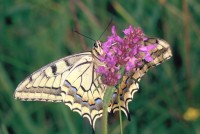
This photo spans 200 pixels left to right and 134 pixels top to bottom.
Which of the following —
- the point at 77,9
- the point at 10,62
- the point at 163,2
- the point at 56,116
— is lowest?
the point at 56,116

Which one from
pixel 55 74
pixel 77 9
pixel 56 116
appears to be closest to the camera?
pixel 55 74

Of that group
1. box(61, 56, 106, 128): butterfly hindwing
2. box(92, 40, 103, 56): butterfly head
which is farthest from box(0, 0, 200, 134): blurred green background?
box(92, 40, 103, 56): butterfly head

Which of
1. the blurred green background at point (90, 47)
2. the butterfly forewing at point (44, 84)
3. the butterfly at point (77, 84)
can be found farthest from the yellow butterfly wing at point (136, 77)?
the blurred green background at point (90, 47)

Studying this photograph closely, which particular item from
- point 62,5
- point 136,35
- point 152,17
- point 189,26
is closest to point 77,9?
point 62,5

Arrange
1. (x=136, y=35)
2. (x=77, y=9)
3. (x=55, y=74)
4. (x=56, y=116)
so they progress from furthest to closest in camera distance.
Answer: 1. (x=77, y=9)
2. (x=56, y=116)
3. (x=55, y=74)
4. (x=136, y=35)

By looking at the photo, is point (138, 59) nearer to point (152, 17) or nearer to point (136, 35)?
point (136, 35)

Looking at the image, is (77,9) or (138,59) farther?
(77,9)

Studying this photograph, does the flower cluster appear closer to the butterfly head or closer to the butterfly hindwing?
the butterfly head
